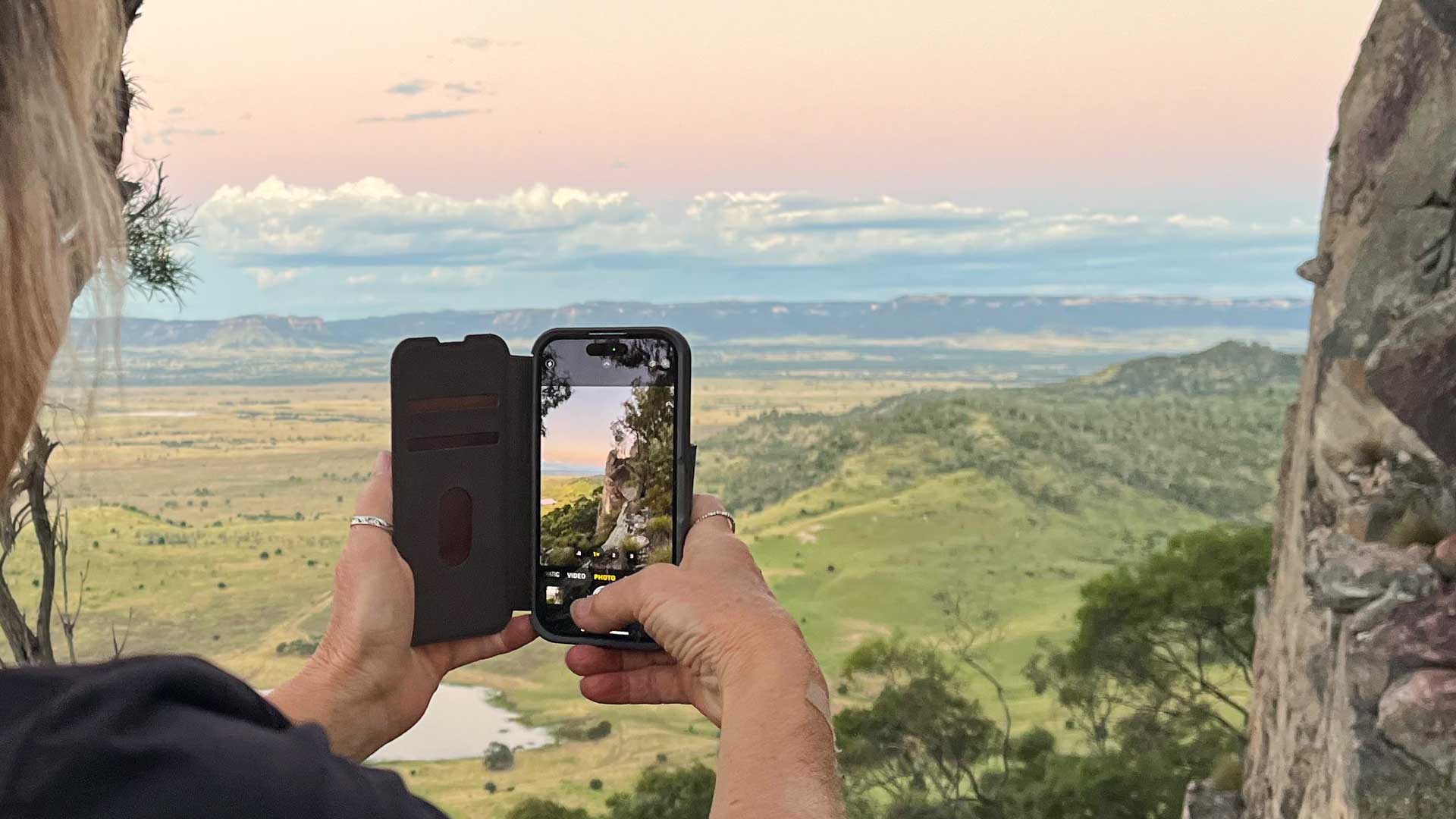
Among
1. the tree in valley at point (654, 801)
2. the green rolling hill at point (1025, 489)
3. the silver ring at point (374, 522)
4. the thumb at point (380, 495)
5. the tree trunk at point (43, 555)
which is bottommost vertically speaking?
the tree in valley at point (654, 801)

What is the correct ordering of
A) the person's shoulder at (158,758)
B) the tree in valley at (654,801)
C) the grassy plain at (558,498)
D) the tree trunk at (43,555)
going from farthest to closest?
the tree in valley at (654,801)
the grassy plain at (558,498)
the tree trunk at (43,555)
the person's shoulder at (158,758)

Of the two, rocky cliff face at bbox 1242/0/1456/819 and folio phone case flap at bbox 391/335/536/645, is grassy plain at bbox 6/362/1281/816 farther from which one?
rocky cliff face at bbox 1242/0/1456/819

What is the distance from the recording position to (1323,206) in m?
4.78

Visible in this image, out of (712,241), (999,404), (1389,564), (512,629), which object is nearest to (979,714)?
(999,404)

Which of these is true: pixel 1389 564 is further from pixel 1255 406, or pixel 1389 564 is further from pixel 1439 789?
pixel 1255 406

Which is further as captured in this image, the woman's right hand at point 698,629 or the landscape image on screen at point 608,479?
the landscape image on screen at point 608,479

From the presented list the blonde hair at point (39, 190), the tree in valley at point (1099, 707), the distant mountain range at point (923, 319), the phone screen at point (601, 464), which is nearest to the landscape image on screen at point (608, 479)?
the phone screen at point (601, 464)

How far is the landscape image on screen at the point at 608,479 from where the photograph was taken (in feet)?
3.10

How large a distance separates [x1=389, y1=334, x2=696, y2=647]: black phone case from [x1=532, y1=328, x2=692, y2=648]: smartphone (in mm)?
11

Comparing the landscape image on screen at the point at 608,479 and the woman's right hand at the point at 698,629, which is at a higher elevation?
the landscape image on screen at the point at 608,479

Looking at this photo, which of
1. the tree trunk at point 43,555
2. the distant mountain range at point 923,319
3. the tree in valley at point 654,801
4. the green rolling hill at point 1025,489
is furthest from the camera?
the green rolling hill at point 1025,489

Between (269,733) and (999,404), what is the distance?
12943mm

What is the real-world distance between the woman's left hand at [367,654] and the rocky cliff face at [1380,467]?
298cm

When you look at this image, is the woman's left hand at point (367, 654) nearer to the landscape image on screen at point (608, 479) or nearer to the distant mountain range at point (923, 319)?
the landscape image on screen at point (608, 479)
